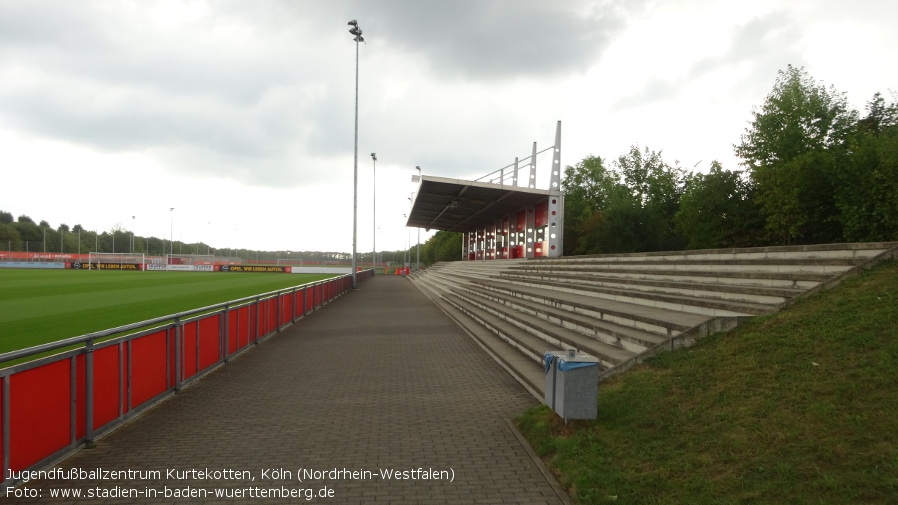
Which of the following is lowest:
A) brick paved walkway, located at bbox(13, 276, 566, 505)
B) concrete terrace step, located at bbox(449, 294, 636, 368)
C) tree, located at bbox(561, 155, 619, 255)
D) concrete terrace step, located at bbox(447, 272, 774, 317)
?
brick paved walkway, located at bbox(13, 276, 566, 505)

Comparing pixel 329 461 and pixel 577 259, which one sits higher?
pixel 577 259

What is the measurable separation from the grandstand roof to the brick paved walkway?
16.1m

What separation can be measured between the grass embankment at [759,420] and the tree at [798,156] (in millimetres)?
14982

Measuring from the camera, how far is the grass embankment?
3.78 meters

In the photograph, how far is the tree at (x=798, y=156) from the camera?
770 inches

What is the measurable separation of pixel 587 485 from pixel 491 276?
21.5 metres

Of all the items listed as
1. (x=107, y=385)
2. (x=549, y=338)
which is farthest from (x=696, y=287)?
(x=107, y=385)

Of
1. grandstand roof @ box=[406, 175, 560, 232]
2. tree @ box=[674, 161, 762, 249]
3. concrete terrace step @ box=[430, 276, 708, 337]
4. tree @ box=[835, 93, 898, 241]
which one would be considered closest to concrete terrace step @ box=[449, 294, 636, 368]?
concrete terrace step @ box=[430, 276, 708, 337]

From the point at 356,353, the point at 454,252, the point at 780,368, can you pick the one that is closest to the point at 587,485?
the point at 780,368

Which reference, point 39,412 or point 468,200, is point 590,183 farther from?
point 39,412

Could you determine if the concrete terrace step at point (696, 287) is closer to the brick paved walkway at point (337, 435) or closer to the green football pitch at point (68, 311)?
the brick paved walkway at point (337, 435)

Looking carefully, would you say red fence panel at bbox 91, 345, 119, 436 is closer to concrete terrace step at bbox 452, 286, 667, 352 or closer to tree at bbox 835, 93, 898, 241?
concrete terrace step at bbox 452, 286, 667, 352

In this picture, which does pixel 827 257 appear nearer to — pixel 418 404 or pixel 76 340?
pixel 418 404

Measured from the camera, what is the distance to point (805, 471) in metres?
3.77
